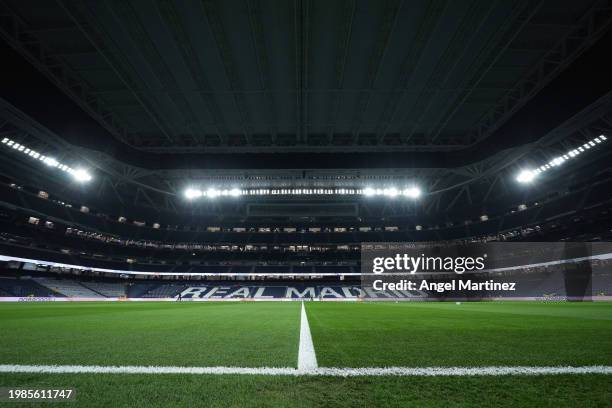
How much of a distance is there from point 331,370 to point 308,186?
38152mm

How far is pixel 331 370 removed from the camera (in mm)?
2928

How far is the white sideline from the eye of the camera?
282cm

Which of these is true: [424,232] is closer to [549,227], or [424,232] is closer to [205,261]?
[549,227]

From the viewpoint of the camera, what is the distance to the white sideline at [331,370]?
2818 mm

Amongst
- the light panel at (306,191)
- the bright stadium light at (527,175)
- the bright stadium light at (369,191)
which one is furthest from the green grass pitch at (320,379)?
the bright stadium light at (369,191)

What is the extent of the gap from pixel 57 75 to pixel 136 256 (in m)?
38.2

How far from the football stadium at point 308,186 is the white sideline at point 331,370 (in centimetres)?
4

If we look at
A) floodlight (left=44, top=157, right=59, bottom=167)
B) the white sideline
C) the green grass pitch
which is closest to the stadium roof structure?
floodlight (left=44, top=157, right=59, bottom=167)

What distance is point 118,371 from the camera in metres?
2.88

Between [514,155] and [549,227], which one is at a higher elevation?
[514,155]

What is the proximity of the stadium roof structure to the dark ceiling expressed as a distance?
10 cm

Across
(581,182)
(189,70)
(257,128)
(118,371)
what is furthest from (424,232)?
(118,371)

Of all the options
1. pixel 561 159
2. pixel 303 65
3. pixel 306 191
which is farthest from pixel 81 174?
pixel 561 159

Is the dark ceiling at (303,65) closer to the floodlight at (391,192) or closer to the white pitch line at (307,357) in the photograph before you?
the floodlight at (391,192)
